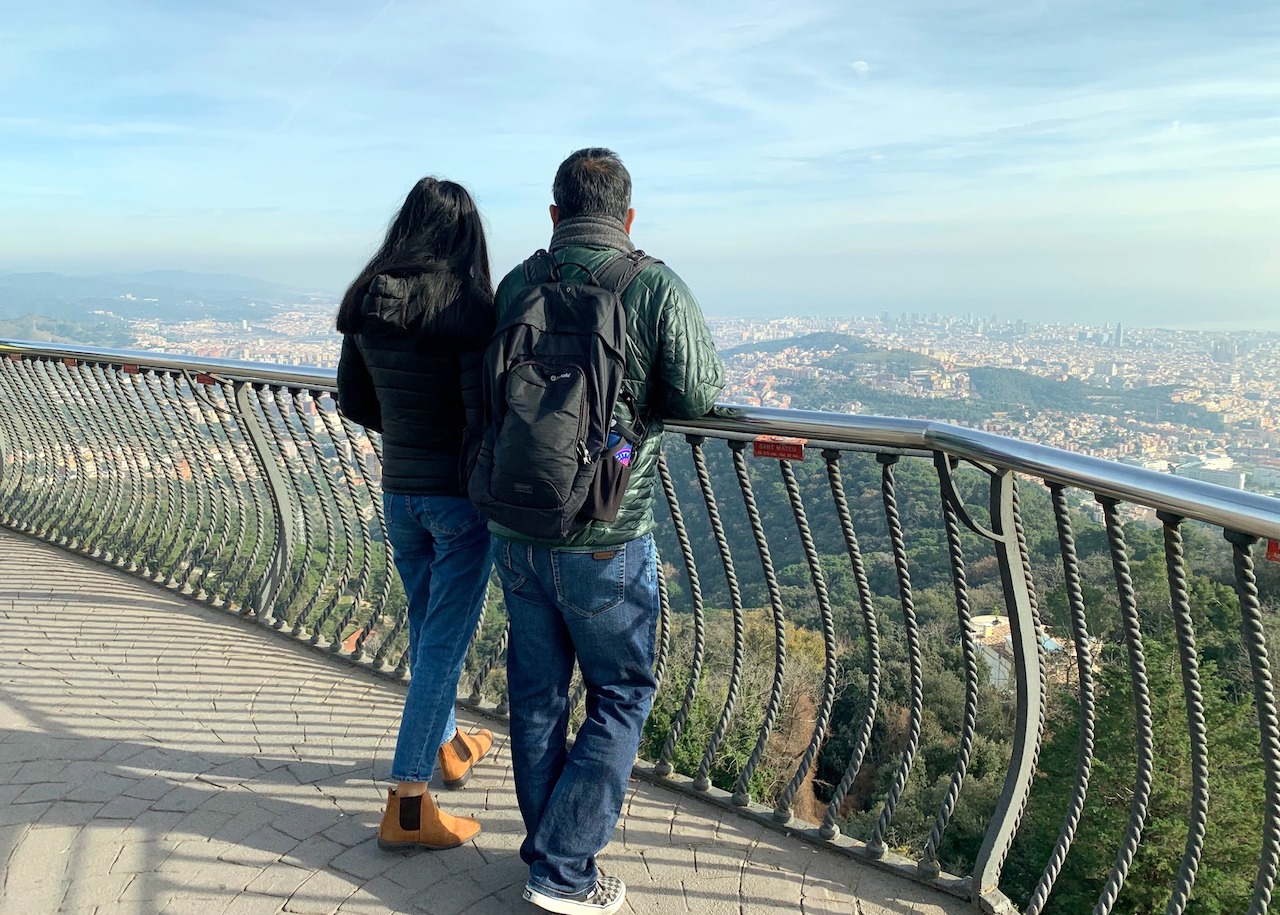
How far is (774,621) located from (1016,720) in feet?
2.50

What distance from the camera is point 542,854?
2.41 metres

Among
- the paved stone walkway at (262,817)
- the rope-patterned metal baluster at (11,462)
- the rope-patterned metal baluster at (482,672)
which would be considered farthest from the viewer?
the rope-patterned metal baluster at (11,462)

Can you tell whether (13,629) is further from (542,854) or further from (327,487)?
(542,854)

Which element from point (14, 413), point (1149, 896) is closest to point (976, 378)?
point (1149, 896)

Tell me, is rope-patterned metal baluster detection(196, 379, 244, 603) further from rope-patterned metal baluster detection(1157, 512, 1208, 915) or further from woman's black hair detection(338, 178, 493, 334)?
rope-patterned metal baluster detection(1157, 512, 1208, 915)

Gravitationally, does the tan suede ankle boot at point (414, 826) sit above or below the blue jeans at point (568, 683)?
below

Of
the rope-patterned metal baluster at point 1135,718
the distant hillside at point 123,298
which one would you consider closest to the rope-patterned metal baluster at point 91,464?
the rope-patterned metal baluster at point 1135,718

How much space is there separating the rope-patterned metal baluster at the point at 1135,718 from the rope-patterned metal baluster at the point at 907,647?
0.56 m

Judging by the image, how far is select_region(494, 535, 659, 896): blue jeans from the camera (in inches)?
90.4

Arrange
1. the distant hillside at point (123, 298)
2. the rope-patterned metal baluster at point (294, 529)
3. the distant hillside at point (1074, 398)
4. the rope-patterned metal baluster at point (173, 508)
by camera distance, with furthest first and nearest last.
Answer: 1. the distant hillside at point (1074, 398)
2. the distant hillside at point (123, 298)
3. the rope-patterned metal baluster at point (173, 508)
4. the rope-patterned metal baluster at point (294, 529)

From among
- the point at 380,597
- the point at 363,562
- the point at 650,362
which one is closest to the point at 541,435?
the point at 650,362

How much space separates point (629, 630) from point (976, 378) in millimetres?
57363

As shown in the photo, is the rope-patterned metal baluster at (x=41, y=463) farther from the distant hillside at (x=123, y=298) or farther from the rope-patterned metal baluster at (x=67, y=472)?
the distant hillside at (x=123, y=298)

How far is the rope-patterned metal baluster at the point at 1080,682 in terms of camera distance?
2.29 m
